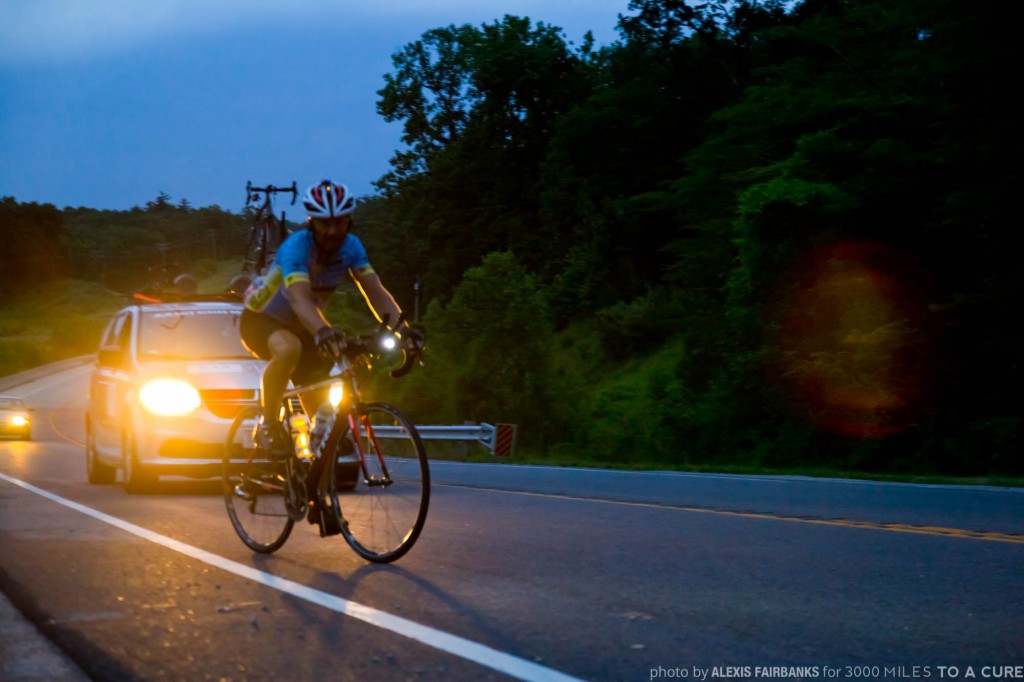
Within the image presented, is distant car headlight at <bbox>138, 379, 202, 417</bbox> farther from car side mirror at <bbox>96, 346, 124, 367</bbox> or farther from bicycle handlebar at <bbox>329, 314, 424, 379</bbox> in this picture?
bicycle handlebar at <bbox>329, 314, 424, 379</bbox>

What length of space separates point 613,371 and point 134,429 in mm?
40900

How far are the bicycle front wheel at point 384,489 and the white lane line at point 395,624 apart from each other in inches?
22.2

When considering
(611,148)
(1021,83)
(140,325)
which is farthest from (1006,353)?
(611,148)

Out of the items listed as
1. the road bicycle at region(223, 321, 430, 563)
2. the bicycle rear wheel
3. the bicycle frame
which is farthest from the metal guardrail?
the bicycle frame

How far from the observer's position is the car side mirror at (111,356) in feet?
41.9

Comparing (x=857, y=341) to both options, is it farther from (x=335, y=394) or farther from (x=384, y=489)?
(x=384, y=489)

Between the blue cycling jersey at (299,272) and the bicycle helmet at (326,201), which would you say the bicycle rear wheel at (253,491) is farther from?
the bicycle helmet at (326,201)

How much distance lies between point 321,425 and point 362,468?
0.38 meters

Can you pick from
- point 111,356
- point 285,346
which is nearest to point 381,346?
point 285,346

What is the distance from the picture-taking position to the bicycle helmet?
689 centimetres

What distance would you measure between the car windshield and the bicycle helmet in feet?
19.7

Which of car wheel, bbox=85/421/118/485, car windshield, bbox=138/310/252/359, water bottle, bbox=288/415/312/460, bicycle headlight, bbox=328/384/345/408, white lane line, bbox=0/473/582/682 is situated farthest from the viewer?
car wheel, bbox=85/421/118/485

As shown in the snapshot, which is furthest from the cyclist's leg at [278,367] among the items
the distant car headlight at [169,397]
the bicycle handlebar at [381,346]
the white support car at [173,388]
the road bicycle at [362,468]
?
the distant car headlight at [169,397]

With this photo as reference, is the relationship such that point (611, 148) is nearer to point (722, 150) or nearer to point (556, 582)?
point (722, 150)
